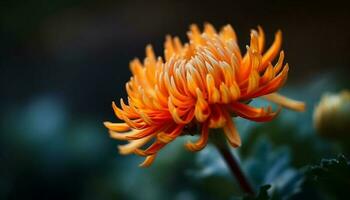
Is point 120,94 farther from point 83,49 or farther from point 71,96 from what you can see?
point 83,49

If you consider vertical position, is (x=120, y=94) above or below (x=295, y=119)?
above

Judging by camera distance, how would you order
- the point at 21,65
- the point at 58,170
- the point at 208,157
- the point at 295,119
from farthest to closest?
the point at 21,65 < the point at 58,170 < the point at 295,119 < the point at 208,157

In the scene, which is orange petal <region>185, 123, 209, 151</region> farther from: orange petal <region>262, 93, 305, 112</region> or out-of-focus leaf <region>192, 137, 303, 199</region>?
out-of-focus leaf <region>192, 137, 303, 199</region>

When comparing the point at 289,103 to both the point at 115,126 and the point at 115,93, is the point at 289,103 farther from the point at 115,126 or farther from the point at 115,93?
the point at 115,93

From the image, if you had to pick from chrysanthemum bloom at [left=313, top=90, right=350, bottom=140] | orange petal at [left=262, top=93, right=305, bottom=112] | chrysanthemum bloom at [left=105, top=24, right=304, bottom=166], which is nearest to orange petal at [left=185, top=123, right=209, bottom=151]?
chrysanthemum bloom at [left=105, top=24, right=304, bottom=166]

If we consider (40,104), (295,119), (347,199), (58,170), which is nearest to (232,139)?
(347,199)

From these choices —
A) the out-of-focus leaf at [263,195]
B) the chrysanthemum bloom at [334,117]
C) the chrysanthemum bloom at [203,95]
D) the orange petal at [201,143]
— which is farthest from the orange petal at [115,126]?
the chrysanthemum bloom at [334,117]

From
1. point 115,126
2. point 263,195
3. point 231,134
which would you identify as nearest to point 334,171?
point 263,195

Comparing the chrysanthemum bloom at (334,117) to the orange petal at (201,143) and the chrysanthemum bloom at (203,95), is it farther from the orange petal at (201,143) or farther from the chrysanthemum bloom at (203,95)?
the orange petal at (201,143)
